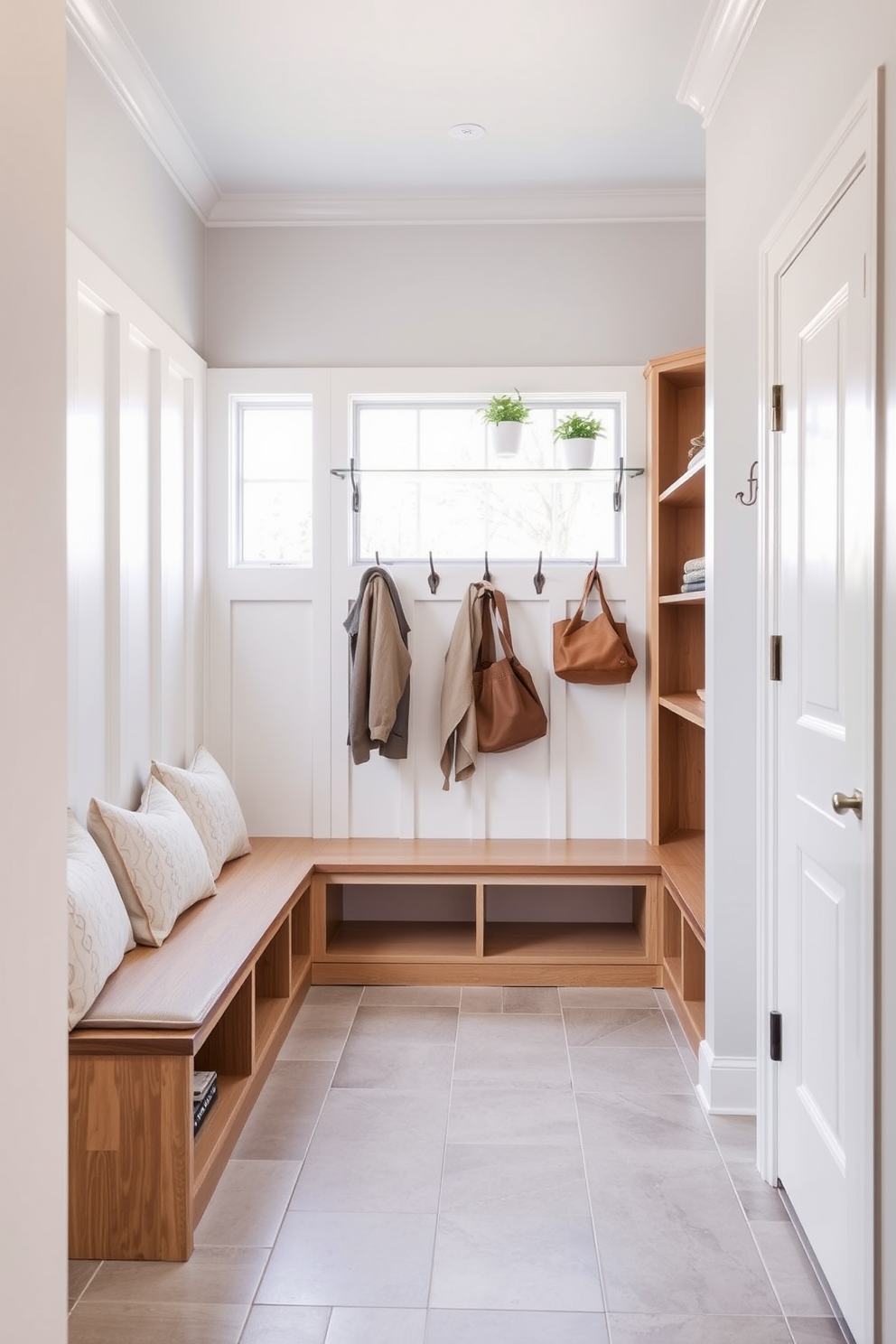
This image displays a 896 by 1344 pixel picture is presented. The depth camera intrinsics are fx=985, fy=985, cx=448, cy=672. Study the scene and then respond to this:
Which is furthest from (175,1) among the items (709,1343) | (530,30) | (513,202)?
(709,1343)

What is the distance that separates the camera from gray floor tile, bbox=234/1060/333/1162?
236 cm

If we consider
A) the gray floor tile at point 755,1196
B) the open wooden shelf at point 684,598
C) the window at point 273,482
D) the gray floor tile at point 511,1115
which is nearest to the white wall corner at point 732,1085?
the gray floor tile at point 755,1196

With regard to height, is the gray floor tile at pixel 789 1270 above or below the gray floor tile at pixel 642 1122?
above

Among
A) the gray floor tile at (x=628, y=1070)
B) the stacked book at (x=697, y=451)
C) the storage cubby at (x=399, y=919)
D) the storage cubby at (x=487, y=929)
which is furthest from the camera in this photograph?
the storage cubby at (x=399, y=919)

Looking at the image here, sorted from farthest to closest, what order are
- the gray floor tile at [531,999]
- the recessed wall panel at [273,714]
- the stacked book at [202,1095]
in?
the recessed wall panel at [273,714] < the gray floor tile at [531,999] < the stacked book at [202,1095]

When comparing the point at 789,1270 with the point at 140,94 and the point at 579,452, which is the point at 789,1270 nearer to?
the point at 579,452

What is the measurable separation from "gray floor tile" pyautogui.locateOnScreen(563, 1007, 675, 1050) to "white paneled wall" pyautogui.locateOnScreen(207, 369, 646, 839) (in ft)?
2.43

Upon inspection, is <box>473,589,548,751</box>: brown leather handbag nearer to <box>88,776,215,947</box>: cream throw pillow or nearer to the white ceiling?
<box>88,776,215,947</box>: cream throw pillow

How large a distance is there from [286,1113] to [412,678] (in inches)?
66.5

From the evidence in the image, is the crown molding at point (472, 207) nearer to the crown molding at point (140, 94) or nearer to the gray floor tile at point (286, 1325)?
the crown molding at point (140, 94)

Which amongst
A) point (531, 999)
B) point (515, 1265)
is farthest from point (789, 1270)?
point (531, 999)

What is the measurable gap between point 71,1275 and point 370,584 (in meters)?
2.32

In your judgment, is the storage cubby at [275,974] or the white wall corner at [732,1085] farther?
the storage cubby at [275,974]

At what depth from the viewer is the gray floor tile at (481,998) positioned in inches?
128
